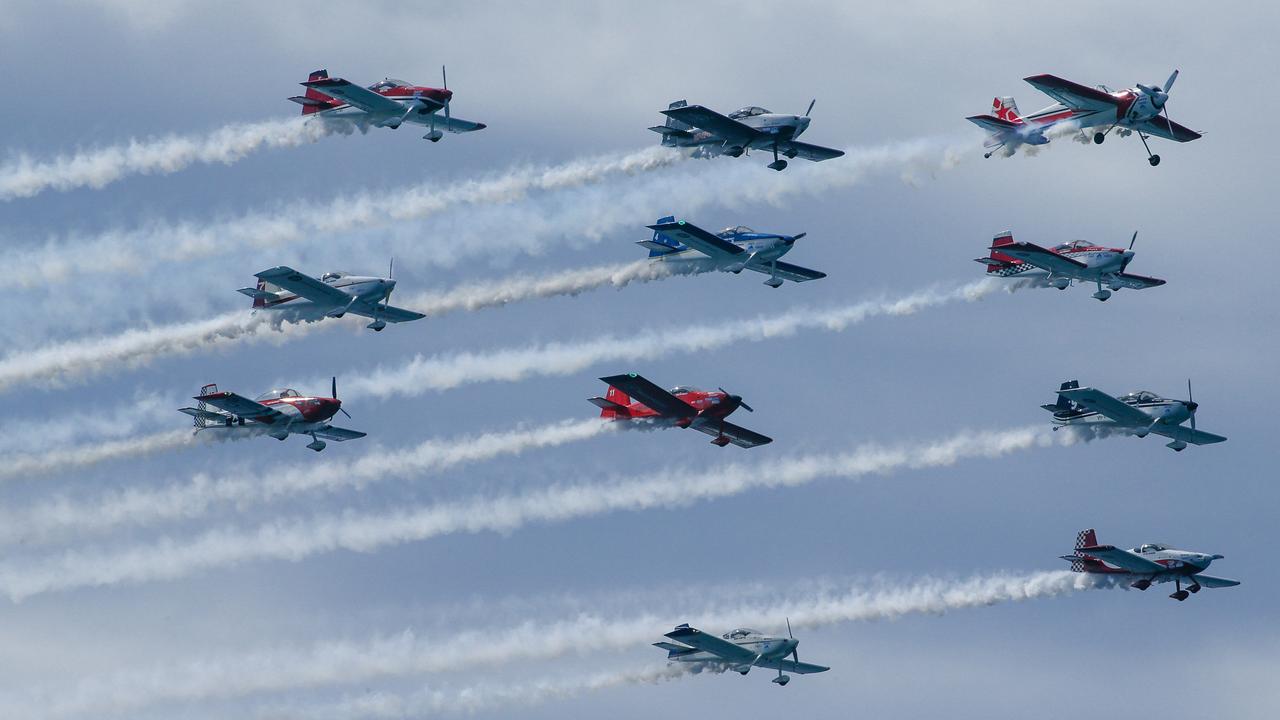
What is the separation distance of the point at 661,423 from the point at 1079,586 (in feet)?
61.1

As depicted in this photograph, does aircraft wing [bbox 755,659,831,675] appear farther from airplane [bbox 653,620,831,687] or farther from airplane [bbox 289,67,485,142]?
airplane [bbox 289,67,485,142]

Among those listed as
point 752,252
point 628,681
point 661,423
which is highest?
point 752,252

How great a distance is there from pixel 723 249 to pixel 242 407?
19245 mm

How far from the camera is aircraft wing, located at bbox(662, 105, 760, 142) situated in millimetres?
100500

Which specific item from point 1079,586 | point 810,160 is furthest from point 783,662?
point 810,160

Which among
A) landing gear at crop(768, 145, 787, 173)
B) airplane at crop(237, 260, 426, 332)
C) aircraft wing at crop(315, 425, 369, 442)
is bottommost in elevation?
aircraft wing at crop(315, 425, 369, 442)

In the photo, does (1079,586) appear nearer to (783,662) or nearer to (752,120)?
(783,662)

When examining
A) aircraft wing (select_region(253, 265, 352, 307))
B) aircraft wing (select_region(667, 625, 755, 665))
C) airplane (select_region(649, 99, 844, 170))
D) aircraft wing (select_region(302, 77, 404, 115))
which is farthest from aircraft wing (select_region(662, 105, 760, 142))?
aircraft wing (select_region(667, 625, 755, 665))

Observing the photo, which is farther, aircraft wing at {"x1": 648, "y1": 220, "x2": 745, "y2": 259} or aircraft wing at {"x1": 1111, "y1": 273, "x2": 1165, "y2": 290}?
aircraft wing at {"x1": 1111, "y1": 273, "x2": 1165, "y2": 290}

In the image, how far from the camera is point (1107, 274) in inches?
4181

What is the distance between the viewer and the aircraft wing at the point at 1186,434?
344 ft

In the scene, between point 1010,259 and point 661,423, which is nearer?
point 661,423

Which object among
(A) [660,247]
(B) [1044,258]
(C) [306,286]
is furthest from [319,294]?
(B) [1044,258]

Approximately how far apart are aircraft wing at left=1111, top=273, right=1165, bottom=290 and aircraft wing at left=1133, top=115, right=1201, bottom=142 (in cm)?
630
